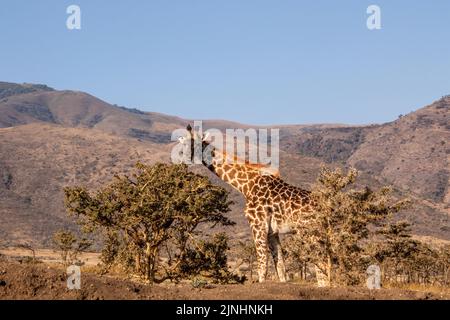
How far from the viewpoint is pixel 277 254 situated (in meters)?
21.1

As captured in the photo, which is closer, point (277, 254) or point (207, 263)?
point (277, 254)

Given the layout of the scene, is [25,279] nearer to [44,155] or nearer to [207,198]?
[207,198]

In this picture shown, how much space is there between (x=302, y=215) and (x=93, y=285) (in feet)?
27.5

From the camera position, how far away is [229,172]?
75.3 feet

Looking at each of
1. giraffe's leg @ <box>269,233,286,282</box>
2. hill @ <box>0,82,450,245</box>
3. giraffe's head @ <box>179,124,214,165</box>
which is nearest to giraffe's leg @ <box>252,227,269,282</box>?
giraffe's leg @ <box>269,233,286,282</box>

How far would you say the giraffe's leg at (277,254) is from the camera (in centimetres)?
2083

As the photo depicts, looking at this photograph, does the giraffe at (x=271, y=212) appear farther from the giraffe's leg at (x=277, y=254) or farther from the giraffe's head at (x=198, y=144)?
the giraffe's head at (x=198, y=144)

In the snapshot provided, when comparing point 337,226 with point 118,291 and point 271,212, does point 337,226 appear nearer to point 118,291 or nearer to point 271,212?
point 271,212

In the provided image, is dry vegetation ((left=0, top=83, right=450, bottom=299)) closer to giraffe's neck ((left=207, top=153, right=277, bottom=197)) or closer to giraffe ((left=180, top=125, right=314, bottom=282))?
giraffe ((left=180, top=125, right=314, bottom=282))

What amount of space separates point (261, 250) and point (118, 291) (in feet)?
24.4

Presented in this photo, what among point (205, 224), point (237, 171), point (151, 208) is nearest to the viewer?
point (237, 171)

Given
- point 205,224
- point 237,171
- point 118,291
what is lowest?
point 205,224

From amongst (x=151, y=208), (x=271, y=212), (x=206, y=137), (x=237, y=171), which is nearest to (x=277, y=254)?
(x=271, y=212)

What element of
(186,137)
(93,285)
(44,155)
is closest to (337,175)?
(186,137)
